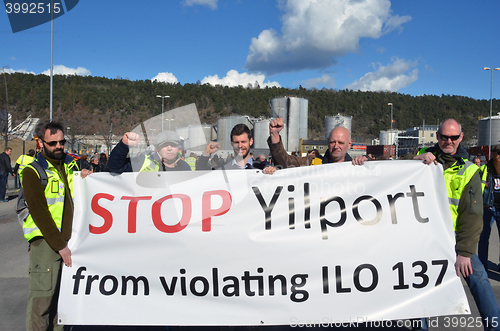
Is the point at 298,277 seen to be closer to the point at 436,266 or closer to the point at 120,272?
the point at 436,266

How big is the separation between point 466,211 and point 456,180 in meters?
0.27

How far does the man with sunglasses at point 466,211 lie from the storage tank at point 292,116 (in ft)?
140

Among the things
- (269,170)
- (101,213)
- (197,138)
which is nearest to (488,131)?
(269,170)

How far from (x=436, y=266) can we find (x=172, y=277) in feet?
7.04

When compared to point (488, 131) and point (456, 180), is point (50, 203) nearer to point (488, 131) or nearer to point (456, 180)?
point (456, 180)

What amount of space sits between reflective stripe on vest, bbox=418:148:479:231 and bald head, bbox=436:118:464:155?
5.2 inches

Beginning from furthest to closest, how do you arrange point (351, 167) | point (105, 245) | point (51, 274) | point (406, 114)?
point (406, 114), point (351, 167), point (105, 245), point (51, 274)

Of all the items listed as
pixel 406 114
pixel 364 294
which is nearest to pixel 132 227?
pixel 364 294

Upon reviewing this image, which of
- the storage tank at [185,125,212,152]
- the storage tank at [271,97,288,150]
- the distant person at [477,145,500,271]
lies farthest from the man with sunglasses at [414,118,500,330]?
the storage tank at [271,97,288,150]

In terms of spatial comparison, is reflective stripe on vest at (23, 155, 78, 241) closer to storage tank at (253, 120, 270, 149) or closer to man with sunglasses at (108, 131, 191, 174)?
man with sunglasses at (108, 131, 191, 174)

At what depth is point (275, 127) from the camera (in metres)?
3.34

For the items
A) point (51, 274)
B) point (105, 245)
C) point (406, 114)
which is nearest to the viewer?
point (51, 274)

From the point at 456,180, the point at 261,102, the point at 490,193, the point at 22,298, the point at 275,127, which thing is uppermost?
the point at 261,102

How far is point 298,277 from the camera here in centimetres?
283
